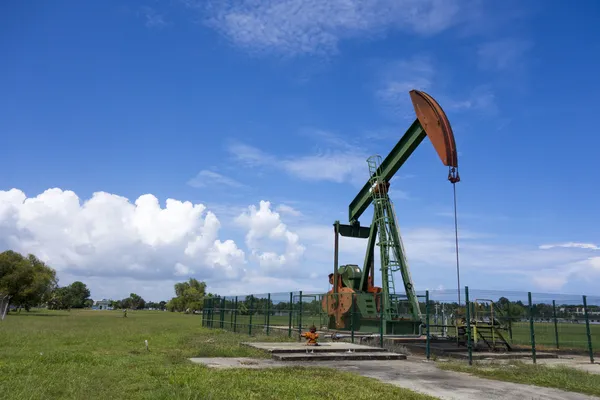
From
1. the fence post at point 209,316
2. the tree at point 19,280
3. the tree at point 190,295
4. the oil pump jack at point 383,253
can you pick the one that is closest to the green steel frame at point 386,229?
the oil pump jack at point 383,253

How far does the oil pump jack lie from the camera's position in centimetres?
1906

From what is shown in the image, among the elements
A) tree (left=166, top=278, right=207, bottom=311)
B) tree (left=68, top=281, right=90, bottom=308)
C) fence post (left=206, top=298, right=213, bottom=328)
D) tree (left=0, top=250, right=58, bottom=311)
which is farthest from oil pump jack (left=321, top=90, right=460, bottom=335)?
tree (left=68, top=281, right=90, bottom=308)

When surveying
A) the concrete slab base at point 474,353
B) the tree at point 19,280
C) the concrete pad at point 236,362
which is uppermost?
the tree at point 19,280

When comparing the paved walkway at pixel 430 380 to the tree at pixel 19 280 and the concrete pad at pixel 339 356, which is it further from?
the tree at pixel 19 280

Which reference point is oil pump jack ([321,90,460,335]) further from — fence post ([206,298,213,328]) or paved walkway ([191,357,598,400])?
fence post ([206,298,213,328])

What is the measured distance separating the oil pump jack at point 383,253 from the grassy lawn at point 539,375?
502cm

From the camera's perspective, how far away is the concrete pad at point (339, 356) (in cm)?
1486

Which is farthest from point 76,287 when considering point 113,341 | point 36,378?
point 36,378

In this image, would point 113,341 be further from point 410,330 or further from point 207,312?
point 207,312

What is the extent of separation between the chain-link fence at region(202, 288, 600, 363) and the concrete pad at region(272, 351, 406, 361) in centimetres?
150

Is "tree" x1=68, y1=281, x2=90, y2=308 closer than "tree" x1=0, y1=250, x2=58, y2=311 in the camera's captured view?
No

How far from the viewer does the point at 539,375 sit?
39.8ft

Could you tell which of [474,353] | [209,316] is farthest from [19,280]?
[474,353]

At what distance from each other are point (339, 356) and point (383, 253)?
25.2 feet
